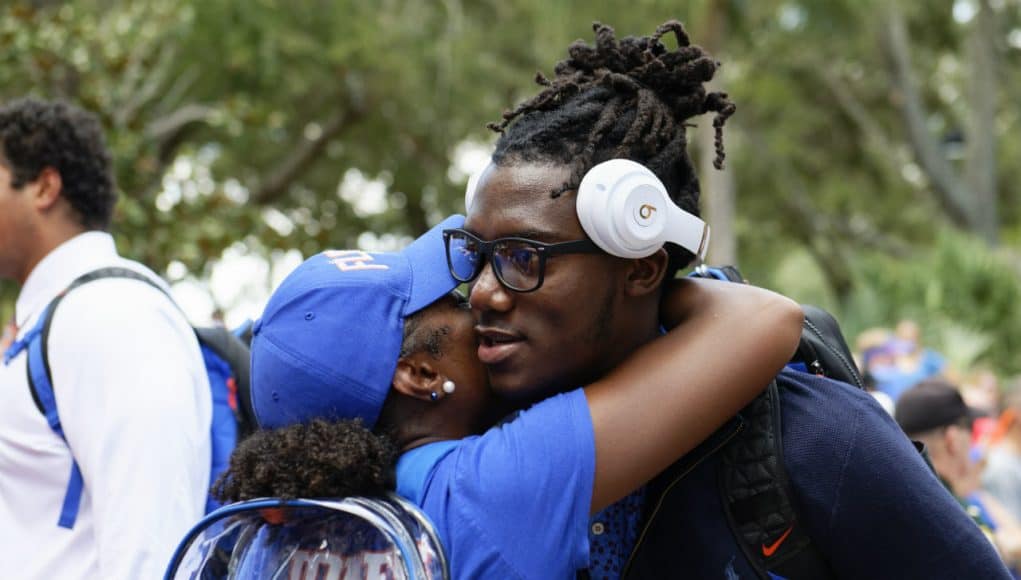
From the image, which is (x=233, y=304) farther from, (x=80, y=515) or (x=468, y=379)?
(x=468, y=379)

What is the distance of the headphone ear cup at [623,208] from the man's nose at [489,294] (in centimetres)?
19

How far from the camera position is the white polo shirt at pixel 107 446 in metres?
2.84

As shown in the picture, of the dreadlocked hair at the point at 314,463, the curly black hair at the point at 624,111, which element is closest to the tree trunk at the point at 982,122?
the curly black hair at the point at 624,111

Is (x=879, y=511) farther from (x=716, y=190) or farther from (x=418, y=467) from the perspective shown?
(x=716, y=190)

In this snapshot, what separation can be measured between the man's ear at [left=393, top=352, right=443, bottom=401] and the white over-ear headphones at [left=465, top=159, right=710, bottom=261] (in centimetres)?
40

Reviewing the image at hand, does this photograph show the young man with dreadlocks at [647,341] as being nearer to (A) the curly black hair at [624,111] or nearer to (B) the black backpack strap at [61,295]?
(A) the curly black hair at [624,111]

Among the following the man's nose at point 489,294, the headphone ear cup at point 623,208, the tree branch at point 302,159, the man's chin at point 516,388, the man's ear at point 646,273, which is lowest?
the tree branch at point 302,159

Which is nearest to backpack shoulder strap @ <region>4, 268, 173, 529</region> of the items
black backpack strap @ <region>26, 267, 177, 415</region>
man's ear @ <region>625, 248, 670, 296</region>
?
black backpack strap @ <region>26, 267, 177, 415</region>

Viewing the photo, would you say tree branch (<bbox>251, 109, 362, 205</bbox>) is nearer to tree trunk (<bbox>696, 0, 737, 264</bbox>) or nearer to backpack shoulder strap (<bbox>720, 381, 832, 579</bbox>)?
Answer: tree trunk (<bbox>696, 0, 737, 264</bbox>)

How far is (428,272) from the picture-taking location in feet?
7.20

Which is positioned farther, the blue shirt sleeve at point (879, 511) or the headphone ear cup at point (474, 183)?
the headphone ear cup at point (474, 183)

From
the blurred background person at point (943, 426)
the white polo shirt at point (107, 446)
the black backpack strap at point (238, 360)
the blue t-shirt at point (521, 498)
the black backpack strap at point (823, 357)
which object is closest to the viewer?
the blue t-shirt at point (521, 498)

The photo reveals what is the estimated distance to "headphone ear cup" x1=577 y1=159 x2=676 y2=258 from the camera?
1979mm

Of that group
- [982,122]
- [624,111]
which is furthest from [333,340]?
[982,122]
